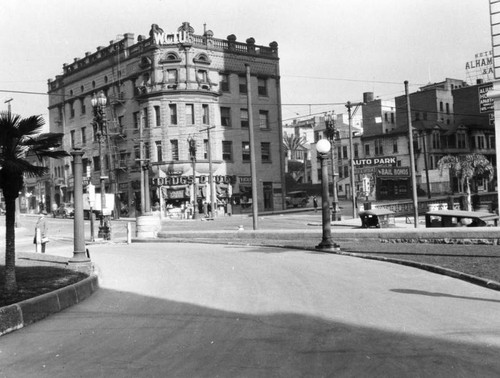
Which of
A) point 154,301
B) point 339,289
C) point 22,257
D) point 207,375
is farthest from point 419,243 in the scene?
point 207,375

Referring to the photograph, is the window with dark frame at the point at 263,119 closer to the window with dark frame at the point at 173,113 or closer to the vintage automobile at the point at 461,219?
the window with dark frame at the point at 173,113

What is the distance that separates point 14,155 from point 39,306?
8.75ft

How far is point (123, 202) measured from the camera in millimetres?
59250

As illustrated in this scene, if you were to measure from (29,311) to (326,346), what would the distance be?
434 cm

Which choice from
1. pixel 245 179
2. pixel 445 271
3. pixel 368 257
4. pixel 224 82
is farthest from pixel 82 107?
pixel 445 271

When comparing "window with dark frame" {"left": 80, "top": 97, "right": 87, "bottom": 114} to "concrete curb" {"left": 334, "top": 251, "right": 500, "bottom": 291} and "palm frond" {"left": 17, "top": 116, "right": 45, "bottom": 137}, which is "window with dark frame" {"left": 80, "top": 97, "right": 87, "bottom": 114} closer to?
"concrete curb" {"left": 334, "top": 251, "right": 500, "bottom": 291}

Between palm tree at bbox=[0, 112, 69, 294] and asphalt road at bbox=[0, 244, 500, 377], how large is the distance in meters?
1.51

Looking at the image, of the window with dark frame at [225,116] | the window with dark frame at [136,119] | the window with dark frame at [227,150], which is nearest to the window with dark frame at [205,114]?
the window with dark frame at [225,116]

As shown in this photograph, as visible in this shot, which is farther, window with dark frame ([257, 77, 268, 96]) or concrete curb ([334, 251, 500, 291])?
window with dark frame ([257, 77, 268, 96])

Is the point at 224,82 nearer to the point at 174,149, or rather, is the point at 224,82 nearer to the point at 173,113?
the point at 173,113

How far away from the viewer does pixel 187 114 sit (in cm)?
5534

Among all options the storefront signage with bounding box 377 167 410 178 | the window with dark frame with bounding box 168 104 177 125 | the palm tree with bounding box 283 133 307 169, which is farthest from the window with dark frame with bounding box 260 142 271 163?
the palm tree with bounding box 283 133 307 169

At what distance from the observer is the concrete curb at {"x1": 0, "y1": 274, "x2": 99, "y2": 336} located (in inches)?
288

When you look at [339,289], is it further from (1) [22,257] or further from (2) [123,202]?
(2) [123,202]
